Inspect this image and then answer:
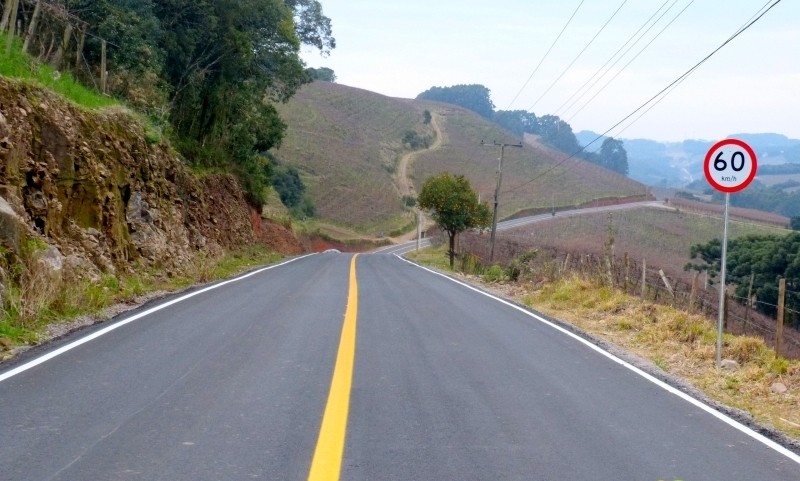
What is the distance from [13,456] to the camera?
575 centimetres

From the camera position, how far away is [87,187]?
16.8 meters

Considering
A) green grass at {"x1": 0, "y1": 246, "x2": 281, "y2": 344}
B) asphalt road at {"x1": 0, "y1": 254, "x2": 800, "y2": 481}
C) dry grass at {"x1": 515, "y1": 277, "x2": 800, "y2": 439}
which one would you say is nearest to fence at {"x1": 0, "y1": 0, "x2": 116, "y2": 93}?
green grass at {"x1": 0, "y1": 246, "x2": 281, "y2": 344}

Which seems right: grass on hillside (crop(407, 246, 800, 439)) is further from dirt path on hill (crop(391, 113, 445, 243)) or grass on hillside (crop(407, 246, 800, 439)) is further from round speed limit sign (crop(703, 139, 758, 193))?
dirt path on hill (crop(391, 113, 445, 243))

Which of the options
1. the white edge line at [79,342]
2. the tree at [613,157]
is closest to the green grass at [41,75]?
the white edge line at [79,342]

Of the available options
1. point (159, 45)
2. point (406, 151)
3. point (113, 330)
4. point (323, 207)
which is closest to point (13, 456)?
point (113, 330)

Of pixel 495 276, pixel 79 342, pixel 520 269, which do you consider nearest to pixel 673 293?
pixel 520 269

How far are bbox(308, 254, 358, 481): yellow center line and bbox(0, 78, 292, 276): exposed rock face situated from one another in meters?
5.45

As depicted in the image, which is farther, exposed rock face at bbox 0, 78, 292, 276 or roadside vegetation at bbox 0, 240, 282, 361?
exposed rock face at bbox 0, 78, 292, 276

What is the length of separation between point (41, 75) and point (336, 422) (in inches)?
549

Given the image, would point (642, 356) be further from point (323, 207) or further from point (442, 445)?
point (323, 207)

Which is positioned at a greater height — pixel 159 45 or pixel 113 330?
pixel 159 45

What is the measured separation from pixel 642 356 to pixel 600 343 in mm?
873

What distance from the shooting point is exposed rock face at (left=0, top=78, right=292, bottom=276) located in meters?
13.7

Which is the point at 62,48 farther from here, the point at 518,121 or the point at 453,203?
the point at 518,121
